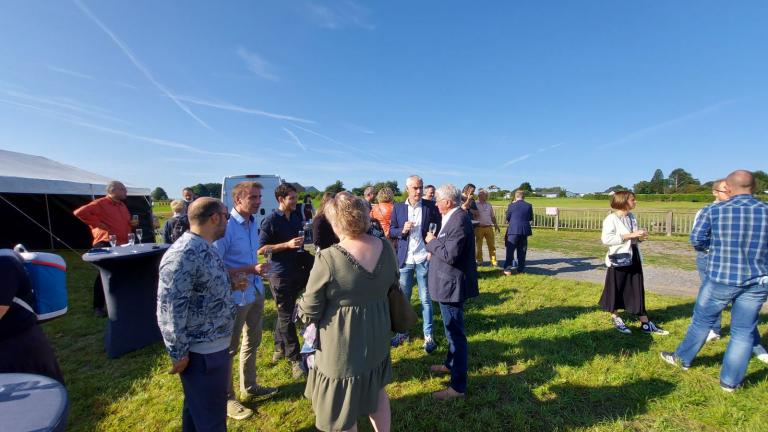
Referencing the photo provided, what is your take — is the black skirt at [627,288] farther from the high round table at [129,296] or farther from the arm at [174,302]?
the high round table at [129,296]

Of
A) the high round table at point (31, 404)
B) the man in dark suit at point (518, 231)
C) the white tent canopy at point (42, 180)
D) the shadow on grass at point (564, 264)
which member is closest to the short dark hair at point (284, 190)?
the high round table at point (31, 404)

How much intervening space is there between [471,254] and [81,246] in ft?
47.9

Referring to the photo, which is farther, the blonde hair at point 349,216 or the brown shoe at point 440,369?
the brown shoe at point 440,369

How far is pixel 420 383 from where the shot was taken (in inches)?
130

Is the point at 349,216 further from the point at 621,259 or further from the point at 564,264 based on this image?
the point at 564,264

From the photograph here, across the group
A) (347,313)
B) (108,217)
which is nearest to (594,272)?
(347,313)

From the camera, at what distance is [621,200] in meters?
4.13

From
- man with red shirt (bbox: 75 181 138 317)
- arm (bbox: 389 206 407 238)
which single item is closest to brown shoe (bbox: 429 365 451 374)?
arm (bbox: 389 206 407 238)

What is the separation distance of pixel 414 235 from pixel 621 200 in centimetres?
274

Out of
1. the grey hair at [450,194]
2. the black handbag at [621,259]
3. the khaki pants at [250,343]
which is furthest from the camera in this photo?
the black handbag at [621,259]

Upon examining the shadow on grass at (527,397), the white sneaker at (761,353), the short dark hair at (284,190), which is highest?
the short dark hair at (284,190)

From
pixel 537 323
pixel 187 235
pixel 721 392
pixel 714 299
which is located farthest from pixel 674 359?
pixel 187 235

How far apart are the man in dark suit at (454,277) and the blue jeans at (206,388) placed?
182 cm

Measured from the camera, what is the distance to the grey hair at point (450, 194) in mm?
3135
